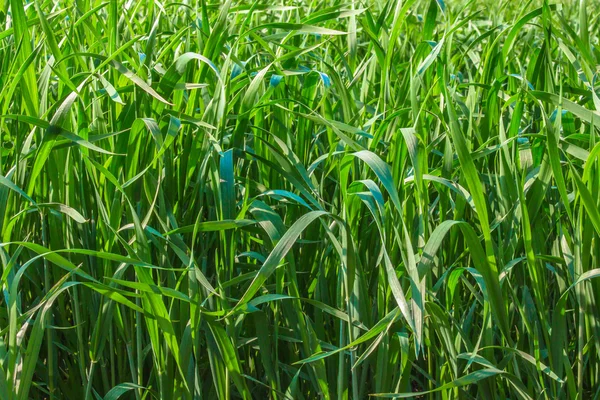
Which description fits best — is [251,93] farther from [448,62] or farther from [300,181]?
[448,62]

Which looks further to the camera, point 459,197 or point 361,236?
point 361,236

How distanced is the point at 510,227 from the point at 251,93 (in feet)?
1.32

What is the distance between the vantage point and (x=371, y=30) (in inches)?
51.4

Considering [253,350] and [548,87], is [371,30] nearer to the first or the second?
[548,87]

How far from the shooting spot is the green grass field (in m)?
0.96

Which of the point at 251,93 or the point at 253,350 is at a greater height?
the point at 251,93

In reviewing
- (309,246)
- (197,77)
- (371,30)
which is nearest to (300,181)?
(309,246)

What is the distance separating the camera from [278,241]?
0.95m

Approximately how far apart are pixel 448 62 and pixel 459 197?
391 mm

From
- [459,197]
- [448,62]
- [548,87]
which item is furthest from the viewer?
[448,62]

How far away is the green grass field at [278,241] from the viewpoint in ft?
3.16

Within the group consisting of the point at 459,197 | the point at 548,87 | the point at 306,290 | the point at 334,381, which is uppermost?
the point at 548,87

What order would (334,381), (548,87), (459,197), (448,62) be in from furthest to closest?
(448,62), (548,87), (334,381), (459,197)

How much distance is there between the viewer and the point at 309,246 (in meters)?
1.16
